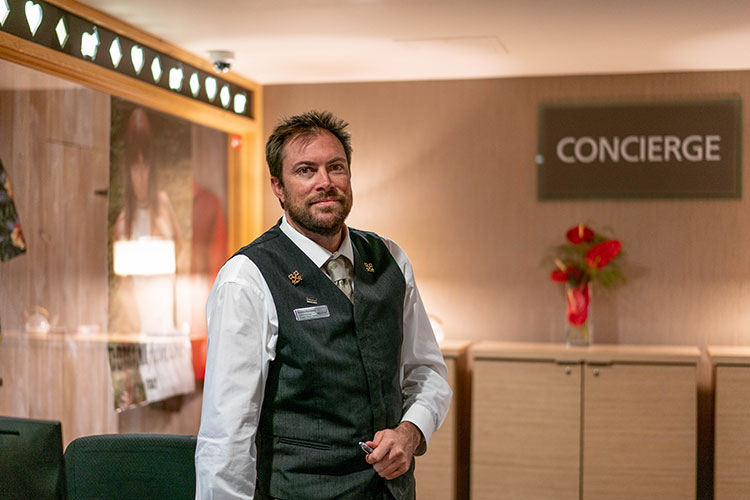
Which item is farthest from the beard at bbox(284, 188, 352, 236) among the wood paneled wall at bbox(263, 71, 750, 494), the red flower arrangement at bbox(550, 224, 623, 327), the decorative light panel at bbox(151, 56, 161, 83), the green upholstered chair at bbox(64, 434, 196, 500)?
the wood paneled wall at bbox(263, 71, 750, 494)

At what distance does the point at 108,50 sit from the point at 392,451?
2557mm

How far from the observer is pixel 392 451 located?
1968 millimetres

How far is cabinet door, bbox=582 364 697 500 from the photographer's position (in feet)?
14.4

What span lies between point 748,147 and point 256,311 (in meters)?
3.69

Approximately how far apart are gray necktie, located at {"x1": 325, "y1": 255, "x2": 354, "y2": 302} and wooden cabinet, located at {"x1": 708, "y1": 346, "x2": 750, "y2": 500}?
286 centimetres

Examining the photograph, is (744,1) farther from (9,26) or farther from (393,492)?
(9,26)

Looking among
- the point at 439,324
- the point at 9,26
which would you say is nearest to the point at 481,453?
the point at 439,324

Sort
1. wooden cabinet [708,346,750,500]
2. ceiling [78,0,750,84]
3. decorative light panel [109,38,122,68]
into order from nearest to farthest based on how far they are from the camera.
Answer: ceiling [78,0,750,84] < decorative light panel [109,38,122,68] < wooden cabinet [708,346,750,500]

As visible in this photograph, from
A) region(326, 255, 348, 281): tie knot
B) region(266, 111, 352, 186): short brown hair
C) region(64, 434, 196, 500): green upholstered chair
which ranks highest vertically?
region(266, 111, 352, 186): short brown hair

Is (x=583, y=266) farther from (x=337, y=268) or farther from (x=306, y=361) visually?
(x=306, y=361)

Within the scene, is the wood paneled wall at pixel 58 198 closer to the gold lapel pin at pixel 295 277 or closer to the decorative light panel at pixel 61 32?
the decorative light panel at pixel 61 32

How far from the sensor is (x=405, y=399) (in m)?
2.19

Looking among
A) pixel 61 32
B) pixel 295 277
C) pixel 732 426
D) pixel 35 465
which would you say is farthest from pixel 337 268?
pixel 732 426

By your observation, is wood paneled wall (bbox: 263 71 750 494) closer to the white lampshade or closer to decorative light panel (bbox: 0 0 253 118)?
decorative light panel (bbox: 0 0 253 118)
